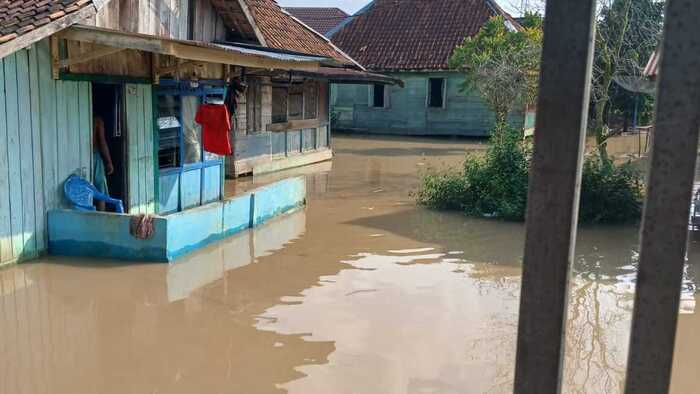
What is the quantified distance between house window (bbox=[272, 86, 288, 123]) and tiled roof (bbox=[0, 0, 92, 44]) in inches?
381

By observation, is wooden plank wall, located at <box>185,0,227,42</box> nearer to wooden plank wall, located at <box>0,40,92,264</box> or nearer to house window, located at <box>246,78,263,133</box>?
house window, located at <box>246,78,263,133</box>

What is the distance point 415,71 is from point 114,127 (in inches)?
776

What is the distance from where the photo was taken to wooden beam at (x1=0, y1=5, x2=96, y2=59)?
663 centimetres

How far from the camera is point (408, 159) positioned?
813 inches

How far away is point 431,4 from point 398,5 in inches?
63.0

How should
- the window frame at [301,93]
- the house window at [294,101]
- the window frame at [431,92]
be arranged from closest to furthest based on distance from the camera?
the window frame at [301,93]
the house window at [294,101]
the window frame at [431,92]

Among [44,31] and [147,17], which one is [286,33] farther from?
[44,31]

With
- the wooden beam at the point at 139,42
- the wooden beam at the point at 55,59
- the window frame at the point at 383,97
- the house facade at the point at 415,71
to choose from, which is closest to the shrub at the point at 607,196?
the wooden beam at the point at 139,42

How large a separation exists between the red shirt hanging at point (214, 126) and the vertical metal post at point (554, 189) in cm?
938

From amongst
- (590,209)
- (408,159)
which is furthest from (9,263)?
(408,159)

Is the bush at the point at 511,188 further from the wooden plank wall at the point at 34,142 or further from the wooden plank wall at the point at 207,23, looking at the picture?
the wooden plank wall at the point at 34,142

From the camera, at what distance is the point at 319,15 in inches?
1817

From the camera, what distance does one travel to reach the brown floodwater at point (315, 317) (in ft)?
17.6

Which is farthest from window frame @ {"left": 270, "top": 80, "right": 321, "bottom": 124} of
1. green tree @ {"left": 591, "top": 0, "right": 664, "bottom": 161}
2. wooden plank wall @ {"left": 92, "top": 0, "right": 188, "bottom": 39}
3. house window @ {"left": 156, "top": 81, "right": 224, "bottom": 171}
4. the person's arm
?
the person's arm
